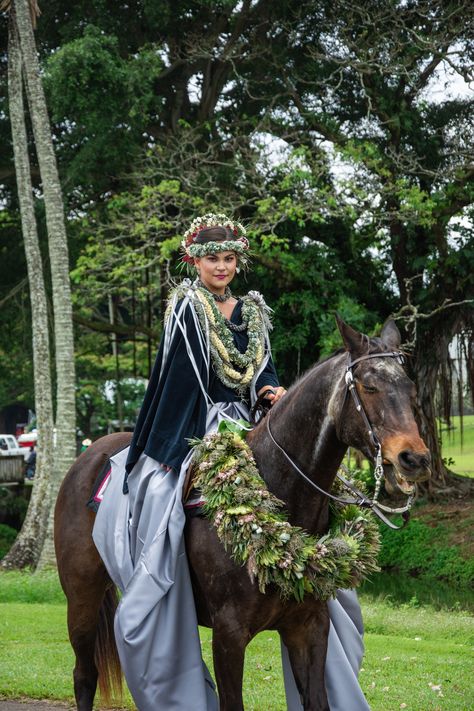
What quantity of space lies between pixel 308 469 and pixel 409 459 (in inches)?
30.8

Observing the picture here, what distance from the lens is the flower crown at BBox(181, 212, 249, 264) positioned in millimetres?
5168

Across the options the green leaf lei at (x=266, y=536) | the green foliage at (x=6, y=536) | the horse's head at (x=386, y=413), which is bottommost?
the green foliage at (x=6, y=536)

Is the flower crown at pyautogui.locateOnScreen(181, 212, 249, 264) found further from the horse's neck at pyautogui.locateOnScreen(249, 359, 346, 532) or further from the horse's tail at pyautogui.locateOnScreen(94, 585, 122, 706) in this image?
the horse's tail at pyautogui.locateOnScreen(94, 585, 122, 706)

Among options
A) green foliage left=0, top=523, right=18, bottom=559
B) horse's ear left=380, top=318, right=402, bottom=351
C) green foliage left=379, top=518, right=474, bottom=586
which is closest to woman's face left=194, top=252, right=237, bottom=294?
horse's ear left=380, top=318, right=402, bottom=351

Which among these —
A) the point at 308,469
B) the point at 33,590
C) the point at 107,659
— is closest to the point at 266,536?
the point at 308,469

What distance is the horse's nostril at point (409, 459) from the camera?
3.69 metres

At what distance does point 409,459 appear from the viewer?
12.1 feet

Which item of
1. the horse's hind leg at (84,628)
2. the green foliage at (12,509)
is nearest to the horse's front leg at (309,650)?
the horse's hind leg at (84,628)

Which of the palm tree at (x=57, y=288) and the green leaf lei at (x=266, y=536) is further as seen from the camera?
the palm tree at (x=57, y=288)

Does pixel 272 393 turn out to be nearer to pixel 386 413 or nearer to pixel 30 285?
pixel 386 413

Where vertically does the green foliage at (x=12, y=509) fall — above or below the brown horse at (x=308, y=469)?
below

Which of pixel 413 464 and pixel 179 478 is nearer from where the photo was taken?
pixel 413 464

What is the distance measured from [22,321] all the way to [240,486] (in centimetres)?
1683

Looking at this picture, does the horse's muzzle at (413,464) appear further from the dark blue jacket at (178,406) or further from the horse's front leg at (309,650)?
the dark blue jacket at (178,406)
